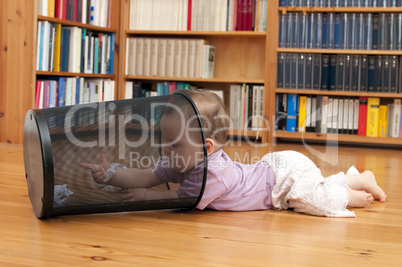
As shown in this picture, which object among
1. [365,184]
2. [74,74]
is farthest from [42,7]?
[365,184]

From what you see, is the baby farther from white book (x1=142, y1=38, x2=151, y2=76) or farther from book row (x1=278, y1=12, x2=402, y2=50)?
white book (x1=142, y1=38, x2=151, y2=76)

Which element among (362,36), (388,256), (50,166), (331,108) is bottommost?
(388,256)

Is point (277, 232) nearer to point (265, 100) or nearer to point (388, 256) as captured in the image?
point (388, 256)

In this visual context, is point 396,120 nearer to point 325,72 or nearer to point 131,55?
point 325,72

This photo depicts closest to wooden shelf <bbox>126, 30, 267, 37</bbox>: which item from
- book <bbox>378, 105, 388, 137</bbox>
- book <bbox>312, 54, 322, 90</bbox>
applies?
book <bbox>312, 54, 322, 90</bbox>

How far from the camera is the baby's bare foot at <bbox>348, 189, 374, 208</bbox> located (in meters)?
1.43

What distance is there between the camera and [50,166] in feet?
3.53

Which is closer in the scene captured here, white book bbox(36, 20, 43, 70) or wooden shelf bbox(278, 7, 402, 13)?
white book bbox(36, 20, 43, 70)

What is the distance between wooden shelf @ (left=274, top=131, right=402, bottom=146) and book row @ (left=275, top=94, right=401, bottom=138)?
36mm

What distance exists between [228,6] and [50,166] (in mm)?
2381

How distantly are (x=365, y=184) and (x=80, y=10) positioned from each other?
215cm

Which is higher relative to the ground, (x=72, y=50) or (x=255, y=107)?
(x=72, y=50)

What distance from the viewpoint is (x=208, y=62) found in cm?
335

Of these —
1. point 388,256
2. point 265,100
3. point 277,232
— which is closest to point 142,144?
point 277,232
